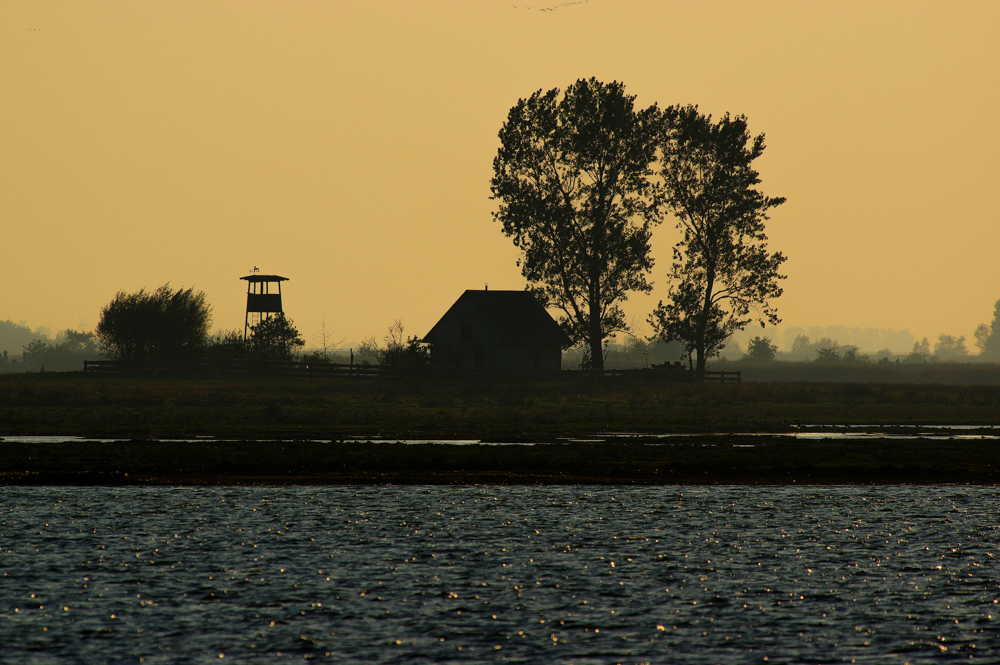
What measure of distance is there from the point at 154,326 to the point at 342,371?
16979mm

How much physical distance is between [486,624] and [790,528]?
9.76 metres

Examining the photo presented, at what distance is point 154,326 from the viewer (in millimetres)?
76250

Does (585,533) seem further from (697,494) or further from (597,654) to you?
(597,654)

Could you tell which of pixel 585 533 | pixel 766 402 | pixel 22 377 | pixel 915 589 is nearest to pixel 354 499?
pixel 585 533

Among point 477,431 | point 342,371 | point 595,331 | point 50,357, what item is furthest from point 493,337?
point 50,357

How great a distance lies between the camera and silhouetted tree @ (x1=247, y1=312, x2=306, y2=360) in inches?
3019

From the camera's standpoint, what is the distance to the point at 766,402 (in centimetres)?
5797

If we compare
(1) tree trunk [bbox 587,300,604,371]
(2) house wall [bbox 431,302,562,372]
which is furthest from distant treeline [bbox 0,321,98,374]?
(1) tree trunk [bbox 587,300,604,371]

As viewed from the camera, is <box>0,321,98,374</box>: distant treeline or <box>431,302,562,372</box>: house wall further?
<box>0,321,98,374</box>: distant treeline

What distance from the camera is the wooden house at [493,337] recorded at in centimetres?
7438

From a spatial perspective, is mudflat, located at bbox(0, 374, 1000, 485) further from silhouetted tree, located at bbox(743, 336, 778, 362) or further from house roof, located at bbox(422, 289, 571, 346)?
silhouetted tree, located at bbox(743, 336, 778, 362)

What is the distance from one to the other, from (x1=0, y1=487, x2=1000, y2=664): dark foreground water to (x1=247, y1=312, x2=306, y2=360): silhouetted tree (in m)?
50.5

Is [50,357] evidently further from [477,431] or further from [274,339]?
[477,431]

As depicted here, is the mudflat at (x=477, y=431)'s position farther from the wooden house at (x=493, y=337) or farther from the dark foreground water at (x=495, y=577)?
the wooden house at (x=493, y=337)
